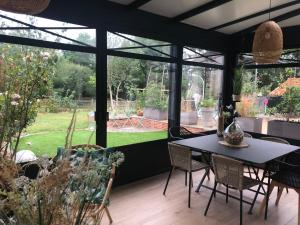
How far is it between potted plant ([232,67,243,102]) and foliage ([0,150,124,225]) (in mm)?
4985

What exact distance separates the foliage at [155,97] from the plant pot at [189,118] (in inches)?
18.5

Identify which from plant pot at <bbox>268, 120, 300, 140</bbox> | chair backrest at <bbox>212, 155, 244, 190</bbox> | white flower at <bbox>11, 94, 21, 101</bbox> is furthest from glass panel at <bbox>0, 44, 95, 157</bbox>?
plant pot at <bbox>268, 120, 300, 140</bbox>

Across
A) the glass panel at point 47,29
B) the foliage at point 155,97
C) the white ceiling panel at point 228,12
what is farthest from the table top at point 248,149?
the white ceiling panel at point 228,12

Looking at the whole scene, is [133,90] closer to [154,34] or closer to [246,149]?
[154,34]

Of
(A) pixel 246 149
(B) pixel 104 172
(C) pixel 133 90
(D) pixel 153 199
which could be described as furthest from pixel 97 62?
(B) pixel 104 172

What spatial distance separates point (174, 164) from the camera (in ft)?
11.9

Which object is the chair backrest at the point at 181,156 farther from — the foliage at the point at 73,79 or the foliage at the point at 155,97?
the foliage at the point at 73,79

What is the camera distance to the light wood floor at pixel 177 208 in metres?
3.05

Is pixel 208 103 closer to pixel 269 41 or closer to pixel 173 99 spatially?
pixel 173 99

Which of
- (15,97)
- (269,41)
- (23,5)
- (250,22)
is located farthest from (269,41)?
(250,22)

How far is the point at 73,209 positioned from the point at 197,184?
139 inches

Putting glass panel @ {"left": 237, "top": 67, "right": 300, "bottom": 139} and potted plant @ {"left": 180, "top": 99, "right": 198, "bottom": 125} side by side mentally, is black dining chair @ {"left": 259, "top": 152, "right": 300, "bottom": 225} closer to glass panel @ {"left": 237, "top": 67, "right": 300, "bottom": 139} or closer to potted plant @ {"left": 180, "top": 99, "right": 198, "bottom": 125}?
glass panel @ {"left": 237, "top": 67, "right": 300, "bottom": 139}

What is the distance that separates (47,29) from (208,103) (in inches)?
136

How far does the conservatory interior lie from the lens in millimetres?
2965
